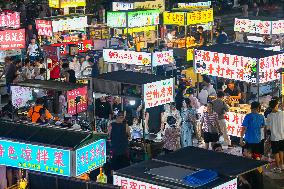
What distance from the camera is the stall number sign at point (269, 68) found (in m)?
20.5

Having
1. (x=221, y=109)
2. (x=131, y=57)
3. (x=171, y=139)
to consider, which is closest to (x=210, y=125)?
(x=221, y=109)

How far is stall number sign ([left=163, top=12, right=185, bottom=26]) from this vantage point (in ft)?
116

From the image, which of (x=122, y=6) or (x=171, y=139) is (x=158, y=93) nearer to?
(x=171, y=139)

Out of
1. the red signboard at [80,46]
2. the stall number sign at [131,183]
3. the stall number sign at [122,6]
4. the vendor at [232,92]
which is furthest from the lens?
the stall number sign at [122,6]

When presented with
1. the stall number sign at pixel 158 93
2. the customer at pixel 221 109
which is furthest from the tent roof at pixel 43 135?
the customer at pixel 221 109

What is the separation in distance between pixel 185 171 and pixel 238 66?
361 inches

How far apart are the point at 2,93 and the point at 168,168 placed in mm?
17384

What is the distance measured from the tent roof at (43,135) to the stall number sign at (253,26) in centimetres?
2246

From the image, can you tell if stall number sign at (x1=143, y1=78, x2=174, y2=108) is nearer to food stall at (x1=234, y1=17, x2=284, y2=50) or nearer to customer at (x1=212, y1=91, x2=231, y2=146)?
customer at (x1=212, y1=91, x2=231, y2=146)

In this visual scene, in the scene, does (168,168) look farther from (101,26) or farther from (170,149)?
(101,26)

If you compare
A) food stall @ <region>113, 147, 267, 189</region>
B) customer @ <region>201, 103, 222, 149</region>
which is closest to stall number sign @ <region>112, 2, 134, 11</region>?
customer @ <region>201, 103, 222, 149</region>

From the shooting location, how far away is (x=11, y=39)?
2845 centimetres

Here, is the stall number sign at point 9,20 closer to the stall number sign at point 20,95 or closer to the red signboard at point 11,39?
the red signboard at point 11,39

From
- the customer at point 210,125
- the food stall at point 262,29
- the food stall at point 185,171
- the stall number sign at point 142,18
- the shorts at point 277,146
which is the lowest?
the shorts at point 277,146
